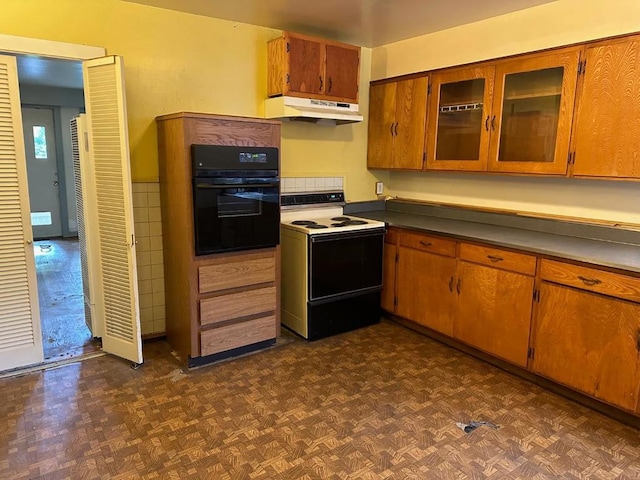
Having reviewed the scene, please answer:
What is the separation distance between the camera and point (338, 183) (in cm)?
423

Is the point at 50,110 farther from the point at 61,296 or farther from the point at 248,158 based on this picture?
the point at 248,158

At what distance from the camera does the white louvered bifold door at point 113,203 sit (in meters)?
2.74

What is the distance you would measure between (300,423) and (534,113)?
249 cm

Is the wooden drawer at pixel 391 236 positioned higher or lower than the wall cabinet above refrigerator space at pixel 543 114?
lower

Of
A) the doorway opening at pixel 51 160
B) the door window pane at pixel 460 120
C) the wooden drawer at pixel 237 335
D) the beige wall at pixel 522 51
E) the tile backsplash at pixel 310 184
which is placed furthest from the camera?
the doorway opening at pixel 51 160

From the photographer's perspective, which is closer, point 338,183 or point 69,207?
point 338,183

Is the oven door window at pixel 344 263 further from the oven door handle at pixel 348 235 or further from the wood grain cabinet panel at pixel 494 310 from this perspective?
the wood grain cabinet panel at pixel 494 310

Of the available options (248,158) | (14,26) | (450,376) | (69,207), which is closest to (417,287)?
(450,376)

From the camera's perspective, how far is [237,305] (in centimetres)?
313

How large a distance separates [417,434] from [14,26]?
10.9 feet

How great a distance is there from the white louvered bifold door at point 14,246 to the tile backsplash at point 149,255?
2.22 feet

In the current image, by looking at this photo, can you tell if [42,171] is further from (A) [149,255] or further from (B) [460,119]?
(B) [460,119]

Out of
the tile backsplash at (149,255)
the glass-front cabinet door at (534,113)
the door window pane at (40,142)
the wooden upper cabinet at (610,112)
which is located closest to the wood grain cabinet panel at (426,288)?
the glass-front cabinet door at (534,113)

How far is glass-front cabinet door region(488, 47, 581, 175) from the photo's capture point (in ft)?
9.30
